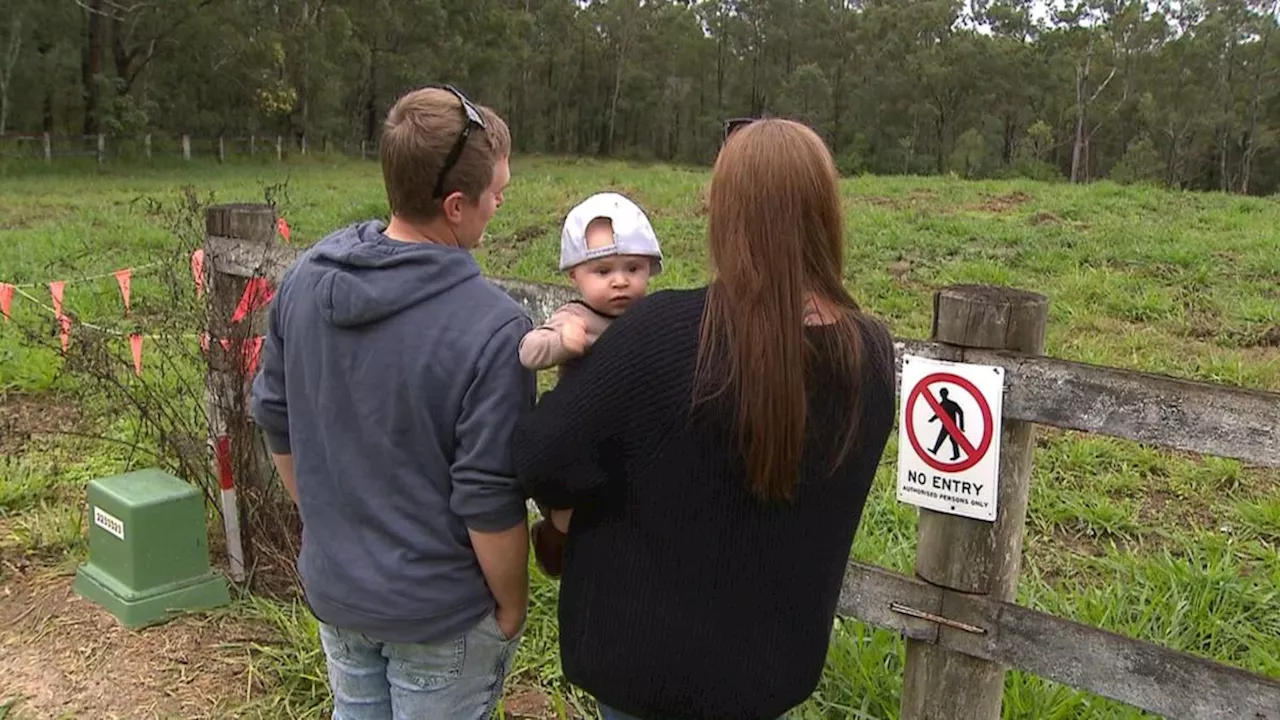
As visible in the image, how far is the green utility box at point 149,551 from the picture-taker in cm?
386

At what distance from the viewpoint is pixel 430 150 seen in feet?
6.16

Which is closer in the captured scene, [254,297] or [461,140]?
[461,140]

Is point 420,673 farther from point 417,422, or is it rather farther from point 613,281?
point 613,281

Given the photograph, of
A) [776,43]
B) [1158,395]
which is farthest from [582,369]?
[776,43]

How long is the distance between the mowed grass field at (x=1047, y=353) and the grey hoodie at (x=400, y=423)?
148cm

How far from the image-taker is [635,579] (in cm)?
179

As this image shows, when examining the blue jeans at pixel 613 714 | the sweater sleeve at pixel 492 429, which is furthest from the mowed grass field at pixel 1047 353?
the sweater sleeve at pixel 492 429

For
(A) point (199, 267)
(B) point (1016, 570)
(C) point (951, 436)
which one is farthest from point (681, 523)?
(A) point (199, 267)

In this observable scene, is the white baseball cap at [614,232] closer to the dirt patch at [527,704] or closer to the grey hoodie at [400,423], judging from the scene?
the grey hoodie at [400,423]

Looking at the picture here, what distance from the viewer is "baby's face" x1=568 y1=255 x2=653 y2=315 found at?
6.50 ft

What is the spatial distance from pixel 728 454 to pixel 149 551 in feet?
9.64

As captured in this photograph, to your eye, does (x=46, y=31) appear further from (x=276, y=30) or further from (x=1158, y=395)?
(x=1158, y=395)

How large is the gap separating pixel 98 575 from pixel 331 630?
7.68ft

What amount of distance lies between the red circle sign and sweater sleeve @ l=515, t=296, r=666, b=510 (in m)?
1.00
